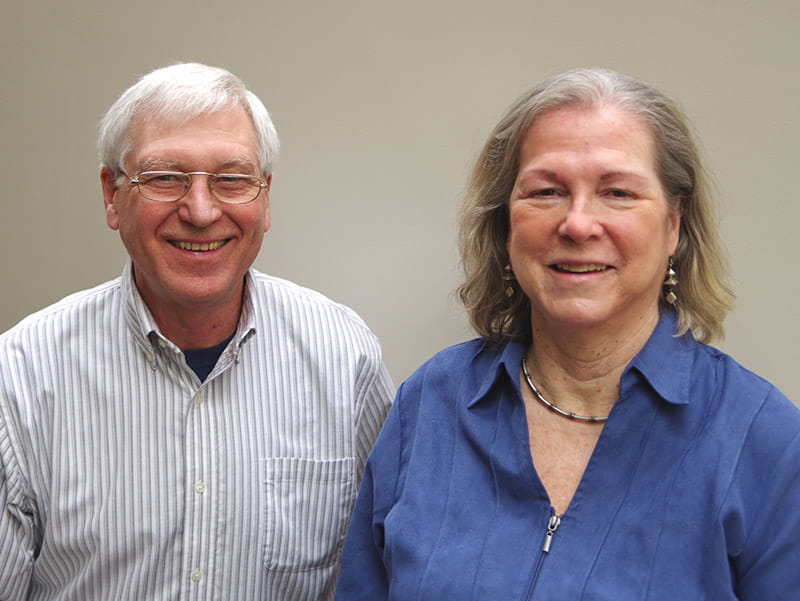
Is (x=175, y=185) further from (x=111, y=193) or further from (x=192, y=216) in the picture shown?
(x=111, y=193)

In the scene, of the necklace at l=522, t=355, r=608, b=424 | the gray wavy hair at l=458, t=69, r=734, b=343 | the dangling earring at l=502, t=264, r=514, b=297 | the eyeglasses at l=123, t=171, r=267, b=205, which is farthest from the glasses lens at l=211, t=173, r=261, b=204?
the necklace at l=522, t=355, r=608, b=424

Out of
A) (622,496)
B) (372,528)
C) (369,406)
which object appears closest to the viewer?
(622,496)

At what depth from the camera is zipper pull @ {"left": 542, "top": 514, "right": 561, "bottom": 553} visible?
4.96 feet

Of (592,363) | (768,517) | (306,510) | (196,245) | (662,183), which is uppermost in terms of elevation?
(662,183)

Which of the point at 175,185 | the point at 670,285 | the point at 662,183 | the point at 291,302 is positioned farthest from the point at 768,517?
the point at 175,185

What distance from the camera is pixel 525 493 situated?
158 centimetres

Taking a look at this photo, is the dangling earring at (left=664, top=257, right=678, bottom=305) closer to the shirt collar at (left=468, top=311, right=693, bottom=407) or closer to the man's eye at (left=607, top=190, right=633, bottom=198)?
the shirt collar at (left=468, top=311, right=693, bottom=407)

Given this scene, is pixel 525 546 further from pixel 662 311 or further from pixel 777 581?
pixel 662 311

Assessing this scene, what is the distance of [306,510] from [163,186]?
775 millimetres

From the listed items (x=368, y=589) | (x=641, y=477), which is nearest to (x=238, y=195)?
A: (x=368, y=589)

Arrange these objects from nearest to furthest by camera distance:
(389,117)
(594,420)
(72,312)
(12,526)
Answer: (594,420) < (12,526) < (72,312) < (389,117)

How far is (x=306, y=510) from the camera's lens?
203cm

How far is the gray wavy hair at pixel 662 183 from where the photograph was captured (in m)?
1.63

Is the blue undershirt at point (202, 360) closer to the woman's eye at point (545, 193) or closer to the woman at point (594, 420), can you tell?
the woman at point (594, 420)
